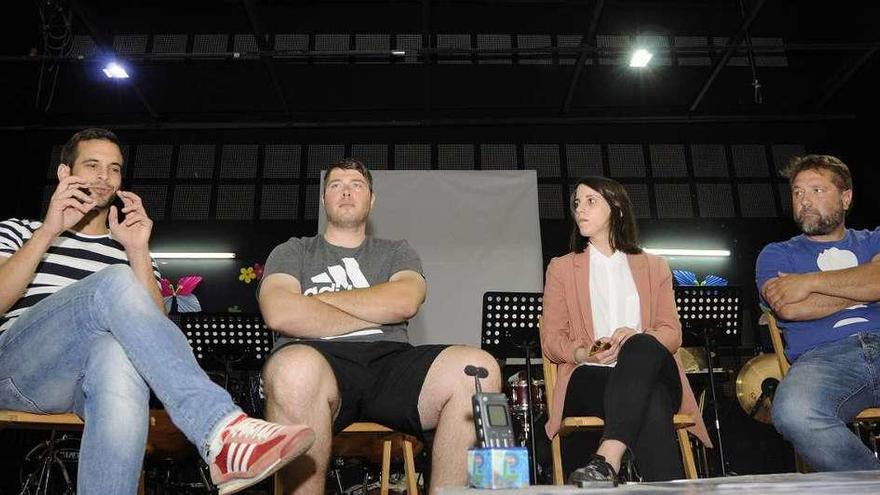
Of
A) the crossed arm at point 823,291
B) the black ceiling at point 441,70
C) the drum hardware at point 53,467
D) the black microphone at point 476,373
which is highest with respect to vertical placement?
the black ceiling at point 441,70

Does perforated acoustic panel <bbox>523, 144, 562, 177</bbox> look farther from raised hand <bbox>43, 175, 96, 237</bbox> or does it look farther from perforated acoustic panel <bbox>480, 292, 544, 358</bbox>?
raised hand <bbox>43, 175, 96, 237</bbox>

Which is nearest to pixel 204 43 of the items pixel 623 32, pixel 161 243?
pixel 161 243

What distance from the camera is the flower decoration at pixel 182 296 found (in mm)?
5504

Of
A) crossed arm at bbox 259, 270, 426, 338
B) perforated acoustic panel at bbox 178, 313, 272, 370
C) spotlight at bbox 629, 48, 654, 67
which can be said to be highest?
spotlight at bbox 629, 48, 654, 67

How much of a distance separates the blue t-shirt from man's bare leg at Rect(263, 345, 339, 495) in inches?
73.8

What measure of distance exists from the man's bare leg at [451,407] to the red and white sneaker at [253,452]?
592 millimetres

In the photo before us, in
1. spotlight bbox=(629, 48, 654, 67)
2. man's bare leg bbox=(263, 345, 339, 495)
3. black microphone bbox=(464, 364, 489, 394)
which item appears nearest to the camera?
black microphone bbox=(464, 364, 489, 394)

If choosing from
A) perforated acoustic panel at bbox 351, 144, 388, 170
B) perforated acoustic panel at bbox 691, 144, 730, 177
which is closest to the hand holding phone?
perforated acoustic panel at bbox 351, 144, 388, 170

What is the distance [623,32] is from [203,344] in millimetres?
5249

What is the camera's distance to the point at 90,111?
24.9 feet

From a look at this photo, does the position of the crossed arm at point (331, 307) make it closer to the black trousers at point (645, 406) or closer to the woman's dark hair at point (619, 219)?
the black trousers at point (645, 406)

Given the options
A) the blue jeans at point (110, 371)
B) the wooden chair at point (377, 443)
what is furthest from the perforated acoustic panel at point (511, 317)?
the blue jeans at point (110, 371)

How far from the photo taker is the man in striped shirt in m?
1.39

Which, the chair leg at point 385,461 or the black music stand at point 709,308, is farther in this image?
the black music stand at point 709,308
